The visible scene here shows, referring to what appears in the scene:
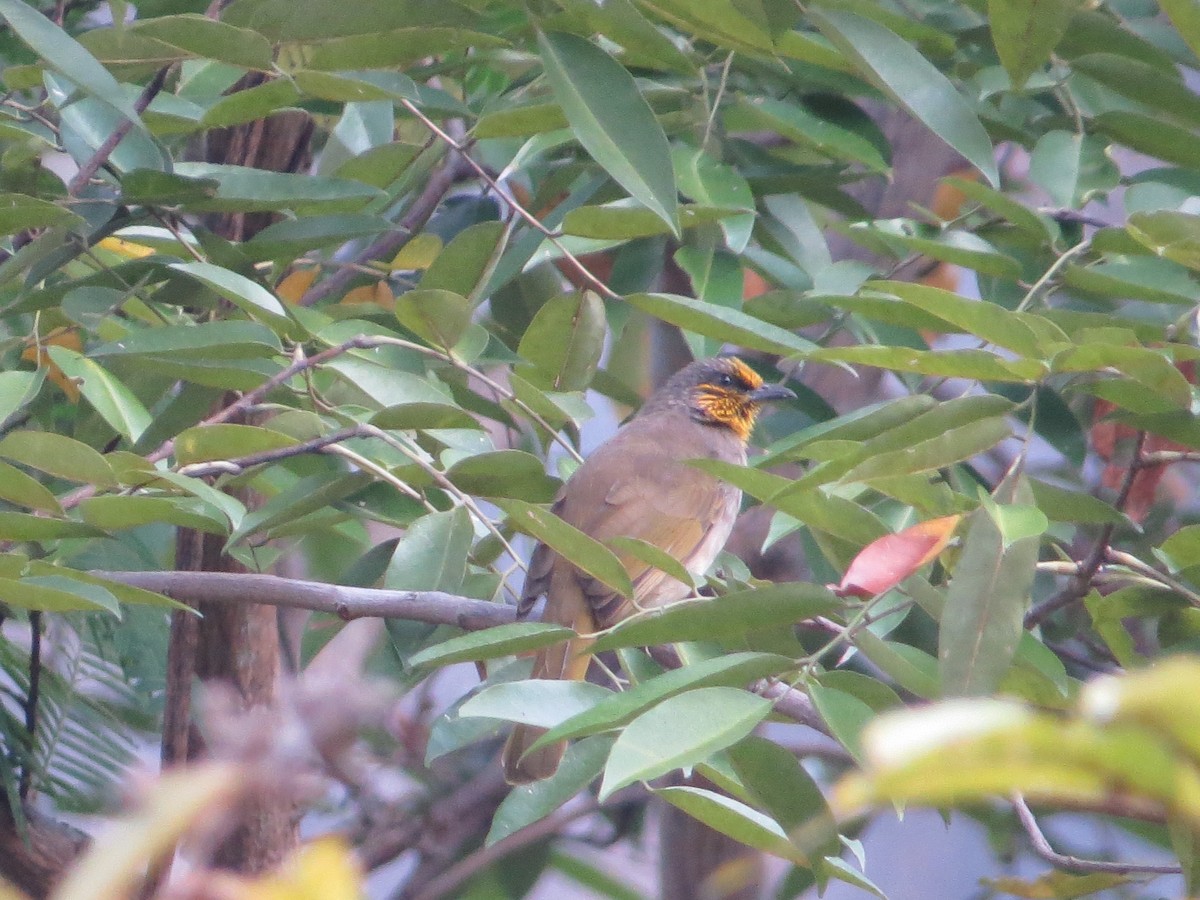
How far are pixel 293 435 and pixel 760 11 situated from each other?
120 cm

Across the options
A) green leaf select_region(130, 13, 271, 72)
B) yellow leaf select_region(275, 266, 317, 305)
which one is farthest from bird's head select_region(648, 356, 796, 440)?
green leaf select_region(130, 13, 271, 72)

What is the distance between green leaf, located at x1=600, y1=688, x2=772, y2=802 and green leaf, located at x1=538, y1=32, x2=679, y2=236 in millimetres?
798

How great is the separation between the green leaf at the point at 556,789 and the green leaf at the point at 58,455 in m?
0.88

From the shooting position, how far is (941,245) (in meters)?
2.70

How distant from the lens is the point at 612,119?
238 cm

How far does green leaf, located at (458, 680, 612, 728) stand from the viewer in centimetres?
192

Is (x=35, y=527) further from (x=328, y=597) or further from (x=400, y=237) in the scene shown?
(x=400, y=237)

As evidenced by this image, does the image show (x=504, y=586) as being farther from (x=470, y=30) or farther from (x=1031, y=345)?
(x=1031, y=345)

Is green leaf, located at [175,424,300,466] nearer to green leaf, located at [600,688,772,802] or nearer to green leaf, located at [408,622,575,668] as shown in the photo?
green leaf, located at [408,622,575,668]

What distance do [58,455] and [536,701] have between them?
97 centimetres

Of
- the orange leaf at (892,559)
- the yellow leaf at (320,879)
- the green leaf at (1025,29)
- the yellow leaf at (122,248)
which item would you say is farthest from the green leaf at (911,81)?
the yellow leaf at (320,879)

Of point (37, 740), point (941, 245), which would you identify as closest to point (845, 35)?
point (941, 245)

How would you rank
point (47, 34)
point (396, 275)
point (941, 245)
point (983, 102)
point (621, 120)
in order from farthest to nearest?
point (396, 275)
point (983, 102)
point (941, 245)
point (621, 120)
point (47, 34)

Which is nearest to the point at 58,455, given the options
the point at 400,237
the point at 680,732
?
the point at 680,732
